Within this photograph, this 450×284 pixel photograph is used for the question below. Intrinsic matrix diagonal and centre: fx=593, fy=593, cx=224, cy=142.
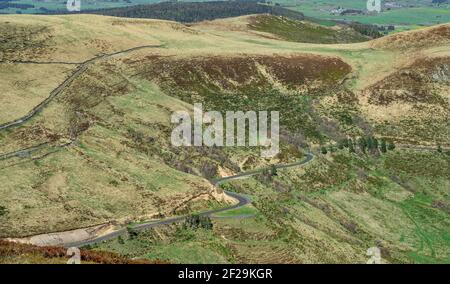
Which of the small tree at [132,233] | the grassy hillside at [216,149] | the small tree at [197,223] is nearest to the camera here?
the small tree at [132,233]

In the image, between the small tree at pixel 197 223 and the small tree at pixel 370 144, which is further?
the small tree at pixel 370 144

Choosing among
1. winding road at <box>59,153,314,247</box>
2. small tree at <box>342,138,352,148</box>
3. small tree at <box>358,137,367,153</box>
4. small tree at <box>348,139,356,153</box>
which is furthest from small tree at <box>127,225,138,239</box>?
small tree at <box>358,137,367,153</box>

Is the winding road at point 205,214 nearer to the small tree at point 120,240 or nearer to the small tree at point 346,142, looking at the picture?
the small tree at point 120,240

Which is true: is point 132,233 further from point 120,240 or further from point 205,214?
point 205,214

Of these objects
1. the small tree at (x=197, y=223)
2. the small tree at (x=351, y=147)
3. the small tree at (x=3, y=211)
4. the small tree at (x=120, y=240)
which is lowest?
the small tree at (x=351, y=147)

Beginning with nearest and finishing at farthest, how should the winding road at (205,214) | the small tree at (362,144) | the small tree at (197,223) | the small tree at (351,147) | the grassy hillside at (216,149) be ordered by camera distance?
the winding road at (205,214), the small tree at (197,223), the grassy hillside at (216,149), the small tree at (351,147), the small tree at (362,144)

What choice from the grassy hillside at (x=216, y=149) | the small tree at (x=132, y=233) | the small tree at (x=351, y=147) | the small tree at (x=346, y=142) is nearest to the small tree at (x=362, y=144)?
the small tree at (x=351, y=147)
